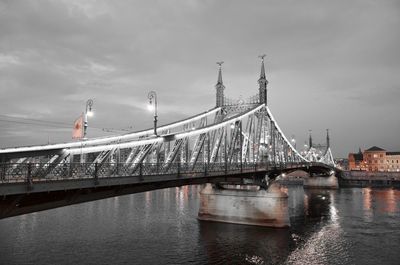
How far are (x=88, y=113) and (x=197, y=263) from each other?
14.3 metres

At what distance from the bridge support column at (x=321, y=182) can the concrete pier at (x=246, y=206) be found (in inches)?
2882

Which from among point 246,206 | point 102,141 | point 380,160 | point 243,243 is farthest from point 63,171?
point 380,160

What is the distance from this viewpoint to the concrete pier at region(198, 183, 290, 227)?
129 feet

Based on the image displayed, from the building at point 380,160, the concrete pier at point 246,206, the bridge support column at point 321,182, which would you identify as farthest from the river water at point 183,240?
the building at point 380,160

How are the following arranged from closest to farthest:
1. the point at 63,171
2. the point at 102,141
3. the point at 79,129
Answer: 1. the point at 63,171
2. the point at 79,129
3. the point at 102,141

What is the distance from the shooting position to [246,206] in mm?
40750

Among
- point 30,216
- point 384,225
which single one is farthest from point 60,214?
point 384,225

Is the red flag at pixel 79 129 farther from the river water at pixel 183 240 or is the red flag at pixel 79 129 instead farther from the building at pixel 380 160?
the building at pixel 380 160

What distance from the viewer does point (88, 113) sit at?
24.1 meters

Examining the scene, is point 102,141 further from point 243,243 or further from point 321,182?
→ point 321,182

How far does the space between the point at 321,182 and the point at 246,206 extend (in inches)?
3024

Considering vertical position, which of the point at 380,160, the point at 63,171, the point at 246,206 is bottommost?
the point at 246,206

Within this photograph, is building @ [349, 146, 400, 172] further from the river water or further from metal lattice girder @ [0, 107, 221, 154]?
metal lattice girder @ [0, 107, 221, 154]

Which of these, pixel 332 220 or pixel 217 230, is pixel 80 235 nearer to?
pixel 217 230
